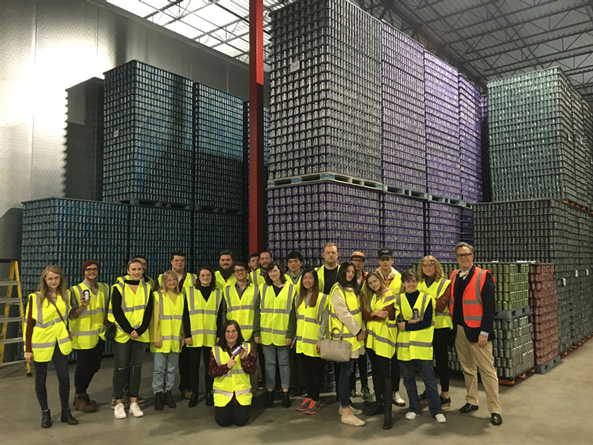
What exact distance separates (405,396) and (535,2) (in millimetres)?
17474

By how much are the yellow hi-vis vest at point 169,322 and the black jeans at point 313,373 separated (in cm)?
170

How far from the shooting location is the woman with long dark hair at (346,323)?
5.69 m

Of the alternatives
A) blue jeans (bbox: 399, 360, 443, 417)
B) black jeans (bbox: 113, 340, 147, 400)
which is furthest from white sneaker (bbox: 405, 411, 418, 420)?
black jeans (bbox: 113, 340, 147, 400)

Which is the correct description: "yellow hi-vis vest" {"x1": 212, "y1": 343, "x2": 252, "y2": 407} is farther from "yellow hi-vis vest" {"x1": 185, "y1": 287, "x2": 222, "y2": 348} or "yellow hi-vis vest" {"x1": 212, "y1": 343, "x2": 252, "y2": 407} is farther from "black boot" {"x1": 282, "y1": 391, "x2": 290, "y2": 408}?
"black boot" {"x1": 282, "y1": 391, "x2": 290, "y2": 408}

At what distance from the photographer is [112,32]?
491 inches

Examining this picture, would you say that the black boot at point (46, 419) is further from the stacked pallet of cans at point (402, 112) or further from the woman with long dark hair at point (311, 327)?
the stacked pallet of cans at point (402, 112)

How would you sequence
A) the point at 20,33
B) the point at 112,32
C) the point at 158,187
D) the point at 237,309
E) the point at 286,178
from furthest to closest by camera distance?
the point at 112,32
the point at 158,187
the point at 20,33
the point at 286,178
the point at 237,309

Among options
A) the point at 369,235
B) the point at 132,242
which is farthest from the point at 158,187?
the point at 369,235

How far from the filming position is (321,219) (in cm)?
778

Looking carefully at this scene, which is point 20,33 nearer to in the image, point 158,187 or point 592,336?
point 158,187

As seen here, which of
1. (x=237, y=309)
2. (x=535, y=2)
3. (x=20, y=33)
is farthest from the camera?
(x=535, y=2)

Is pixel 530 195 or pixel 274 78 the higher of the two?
pixel 274 78

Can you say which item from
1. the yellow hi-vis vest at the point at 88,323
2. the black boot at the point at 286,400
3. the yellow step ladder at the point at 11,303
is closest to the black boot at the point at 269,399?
the black boot at the point at 286,400

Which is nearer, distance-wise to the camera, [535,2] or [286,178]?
[286,178]
